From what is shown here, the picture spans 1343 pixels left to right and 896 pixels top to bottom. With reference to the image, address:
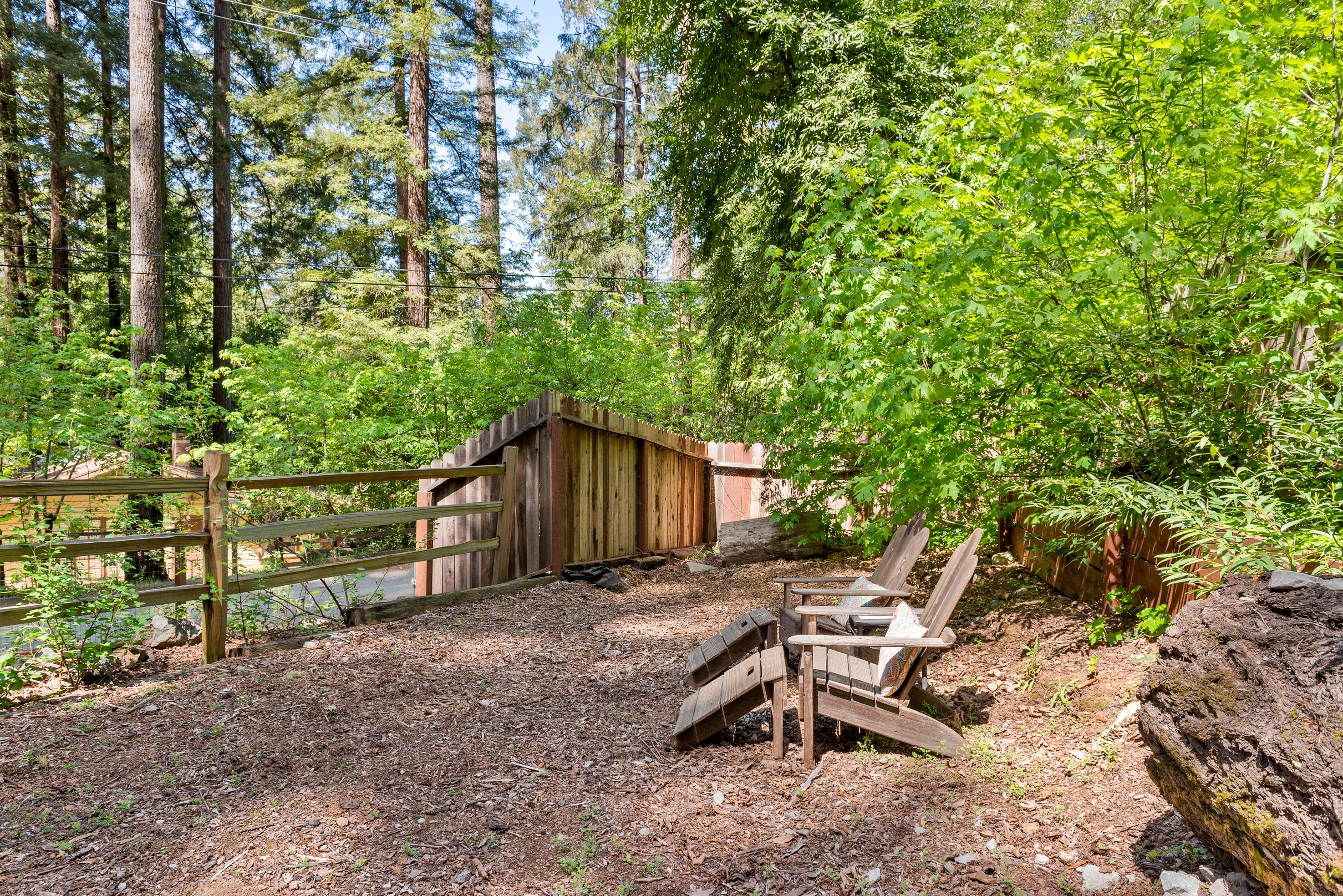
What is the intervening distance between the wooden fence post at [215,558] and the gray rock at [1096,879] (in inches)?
183

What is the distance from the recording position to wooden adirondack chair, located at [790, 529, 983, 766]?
3.11 meters

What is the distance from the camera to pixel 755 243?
10320 millimetres

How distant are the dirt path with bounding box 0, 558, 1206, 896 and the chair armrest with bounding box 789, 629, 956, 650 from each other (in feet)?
1.68

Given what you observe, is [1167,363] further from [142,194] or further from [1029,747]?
[142,194]

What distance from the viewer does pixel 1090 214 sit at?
3527 mm

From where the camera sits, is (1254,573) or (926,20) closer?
(1254,573)

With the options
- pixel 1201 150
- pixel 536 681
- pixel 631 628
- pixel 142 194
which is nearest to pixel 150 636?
pixel 536 681

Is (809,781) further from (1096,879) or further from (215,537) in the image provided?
(215,537)

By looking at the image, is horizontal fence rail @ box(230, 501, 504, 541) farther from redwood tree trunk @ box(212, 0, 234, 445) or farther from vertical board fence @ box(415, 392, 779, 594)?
redwood tree trunk @ box(212, 0, 234, 445)

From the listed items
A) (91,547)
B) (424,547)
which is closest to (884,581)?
(424,547)

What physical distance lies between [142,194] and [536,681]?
1179 centimetres

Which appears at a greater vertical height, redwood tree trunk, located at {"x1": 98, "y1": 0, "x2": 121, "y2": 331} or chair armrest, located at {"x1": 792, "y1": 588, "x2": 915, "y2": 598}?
redwood tree trunk, located at {"x1": 98, "y1": 0, "x2": 121, "y2": 331}

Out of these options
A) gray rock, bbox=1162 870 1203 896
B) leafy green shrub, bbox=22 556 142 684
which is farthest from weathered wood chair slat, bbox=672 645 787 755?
leafy green shrub, bbox=22 556 142 684

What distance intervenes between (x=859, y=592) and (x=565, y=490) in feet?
12.5
